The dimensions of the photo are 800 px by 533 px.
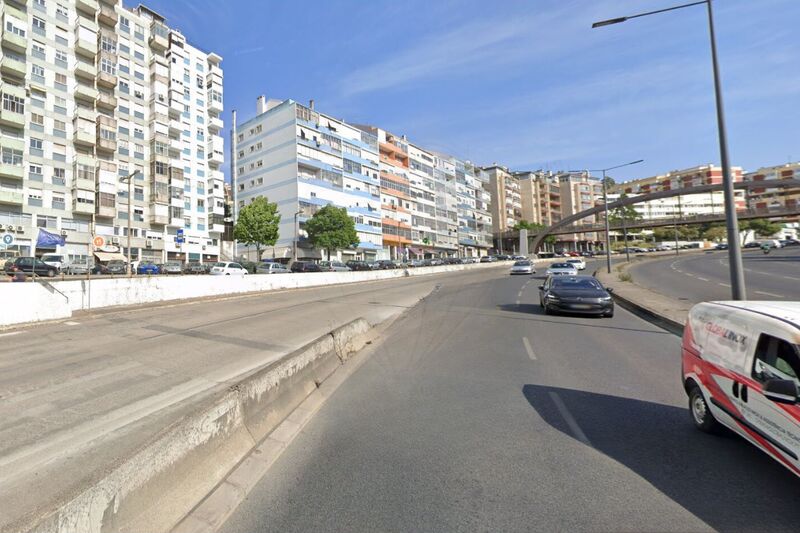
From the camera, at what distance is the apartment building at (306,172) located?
63.2m

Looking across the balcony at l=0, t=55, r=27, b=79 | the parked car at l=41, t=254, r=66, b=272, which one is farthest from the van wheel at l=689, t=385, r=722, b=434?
the balcony at l=0, t=55, r=27, b=79

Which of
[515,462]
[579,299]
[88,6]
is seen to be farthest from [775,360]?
[88,6]

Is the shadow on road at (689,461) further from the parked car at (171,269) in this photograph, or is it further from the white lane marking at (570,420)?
the parked car at (171,269)

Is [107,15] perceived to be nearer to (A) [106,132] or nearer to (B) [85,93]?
(B) [85,93]

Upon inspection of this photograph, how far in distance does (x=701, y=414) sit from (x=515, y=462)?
2205 mm

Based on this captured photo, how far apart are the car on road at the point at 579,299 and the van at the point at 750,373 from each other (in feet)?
30.2

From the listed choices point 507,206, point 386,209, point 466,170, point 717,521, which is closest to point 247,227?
point 386,209

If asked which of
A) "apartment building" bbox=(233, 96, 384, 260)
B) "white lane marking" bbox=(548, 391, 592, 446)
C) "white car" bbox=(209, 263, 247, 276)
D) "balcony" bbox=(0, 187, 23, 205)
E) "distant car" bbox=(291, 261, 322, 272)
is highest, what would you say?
"apartment building" bbox=(233, 96, 384, 260)

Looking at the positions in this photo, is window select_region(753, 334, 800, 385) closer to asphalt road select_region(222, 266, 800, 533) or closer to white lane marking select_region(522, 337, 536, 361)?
asphalt road select_region(222, 266, 800, 533)

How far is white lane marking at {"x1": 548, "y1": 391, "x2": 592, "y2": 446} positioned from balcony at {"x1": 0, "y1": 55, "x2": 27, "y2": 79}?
62.4 meters

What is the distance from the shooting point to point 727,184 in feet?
34.0

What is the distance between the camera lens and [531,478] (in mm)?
3486

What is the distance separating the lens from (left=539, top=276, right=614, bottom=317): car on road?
13.5 m

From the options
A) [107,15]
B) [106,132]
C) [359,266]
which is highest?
[107,15]
